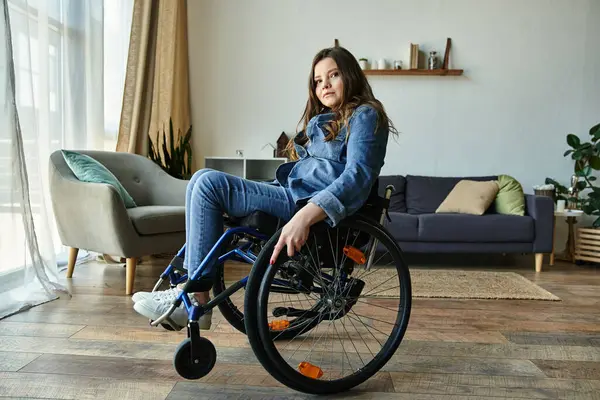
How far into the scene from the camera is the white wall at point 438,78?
13.4ft

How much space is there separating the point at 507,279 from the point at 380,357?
1851 mm

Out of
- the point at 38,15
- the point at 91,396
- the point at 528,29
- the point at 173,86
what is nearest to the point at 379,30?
the point at 528,29

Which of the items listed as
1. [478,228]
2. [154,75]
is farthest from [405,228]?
[154,75]

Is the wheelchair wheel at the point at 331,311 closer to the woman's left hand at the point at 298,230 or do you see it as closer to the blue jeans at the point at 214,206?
the woman's left hand at the point at 298,230

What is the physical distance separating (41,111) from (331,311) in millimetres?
2009

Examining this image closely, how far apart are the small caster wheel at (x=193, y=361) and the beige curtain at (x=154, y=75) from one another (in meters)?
2.33

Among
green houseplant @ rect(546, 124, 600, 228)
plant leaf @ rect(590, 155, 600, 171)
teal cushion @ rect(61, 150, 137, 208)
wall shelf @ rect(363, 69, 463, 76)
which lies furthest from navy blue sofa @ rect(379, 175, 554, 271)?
teal cushion @ rect(61, 150, 137, 208)

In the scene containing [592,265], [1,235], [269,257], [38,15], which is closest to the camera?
[269,257]

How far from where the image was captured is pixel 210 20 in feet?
14.0

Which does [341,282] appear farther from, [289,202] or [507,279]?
[507,279]

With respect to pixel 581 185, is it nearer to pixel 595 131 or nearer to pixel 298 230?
pixel 595 131

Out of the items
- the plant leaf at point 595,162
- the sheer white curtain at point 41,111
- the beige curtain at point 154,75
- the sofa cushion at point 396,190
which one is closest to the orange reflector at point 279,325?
the sheer white curtain at point 41,111

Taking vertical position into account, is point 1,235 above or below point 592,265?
above

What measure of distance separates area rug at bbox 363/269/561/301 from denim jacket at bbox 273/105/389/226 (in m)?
1.01
